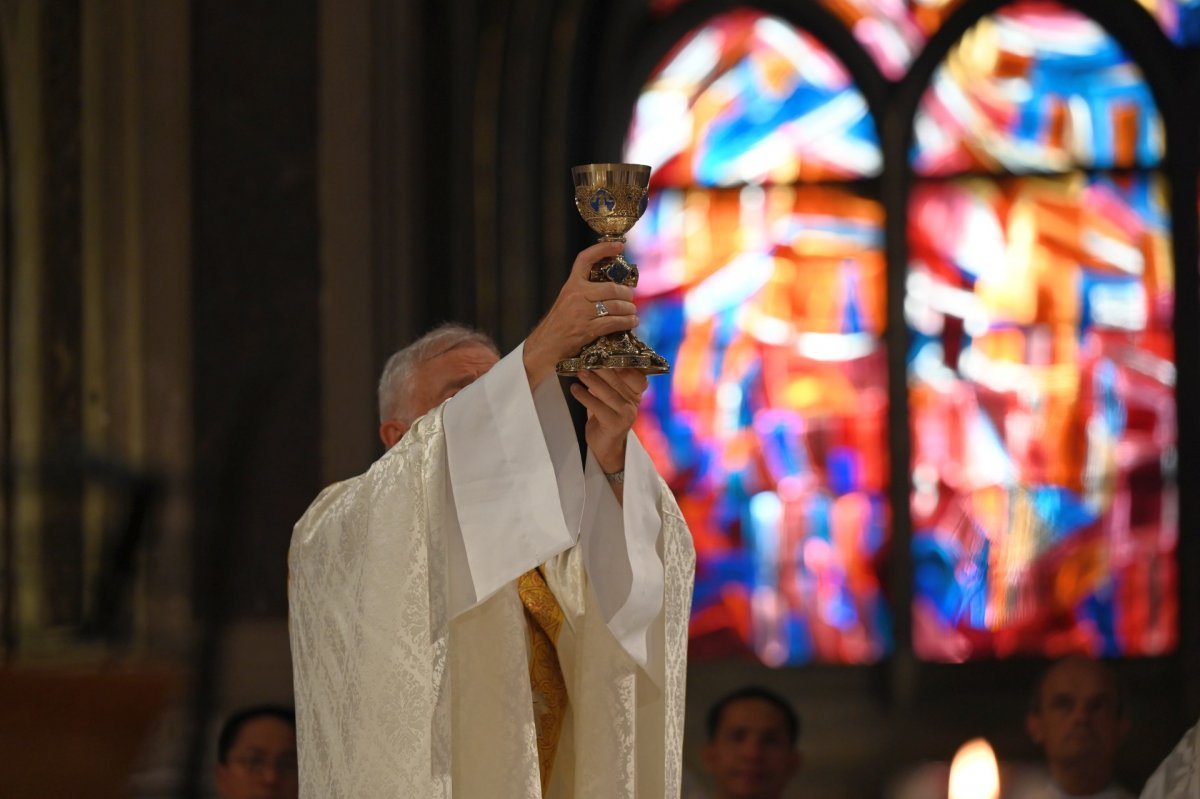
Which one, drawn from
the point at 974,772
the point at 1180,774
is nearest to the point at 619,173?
the point at 1180,774

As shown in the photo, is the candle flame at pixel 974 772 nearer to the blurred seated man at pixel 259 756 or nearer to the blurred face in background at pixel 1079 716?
the blurred face in background at pixel 1079 716

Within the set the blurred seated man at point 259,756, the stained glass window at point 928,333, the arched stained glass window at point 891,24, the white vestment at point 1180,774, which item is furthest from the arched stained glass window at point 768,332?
the white vestment at point 1180,774

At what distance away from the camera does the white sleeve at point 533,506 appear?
10.9ft

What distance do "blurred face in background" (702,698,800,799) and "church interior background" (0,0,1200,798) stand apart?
Answer: 2.99ft

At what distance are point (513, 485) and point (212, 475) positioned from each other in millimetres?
3351

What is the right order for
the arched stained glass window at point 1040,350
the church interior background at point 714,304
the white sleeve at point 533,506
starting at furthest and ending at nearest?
1. the arched stained glass window at point 1040,350
2. the church interior background at point 714,304
3. the white sleeve at point 533,506

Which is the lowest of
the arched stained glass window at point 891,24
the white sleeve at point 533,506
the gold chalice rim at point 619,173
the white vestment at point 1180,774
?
the white vestment at point 1180,774

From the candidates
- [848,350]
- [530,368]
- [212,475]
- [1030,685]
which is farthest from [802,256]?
[530,368]

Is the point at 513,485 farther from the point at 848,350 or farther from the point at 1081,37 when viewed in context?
the point at 1081,37

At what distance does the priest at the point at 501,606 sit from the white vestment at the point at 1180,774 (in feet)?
3.56

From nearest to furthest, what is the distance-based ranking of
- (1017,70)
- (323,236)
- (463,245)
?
(323,236) → (463,245) → (1017,70)

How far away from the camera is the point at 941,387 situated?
7.14 m

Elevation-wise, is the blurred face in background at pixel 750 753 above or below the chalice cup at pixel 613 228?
below

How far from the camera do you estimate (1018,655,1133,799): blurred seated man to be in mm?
5566
